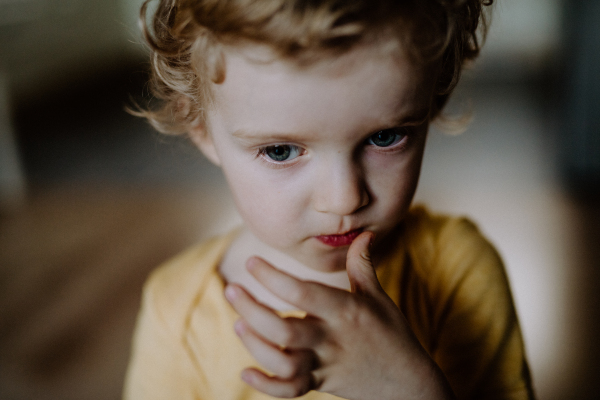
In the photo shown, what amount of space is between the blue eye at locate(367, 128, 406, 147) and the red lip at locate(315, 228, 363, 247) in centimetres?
8

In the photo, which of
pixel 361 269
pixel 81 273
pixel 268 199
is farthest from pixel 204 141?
pixel 81 273

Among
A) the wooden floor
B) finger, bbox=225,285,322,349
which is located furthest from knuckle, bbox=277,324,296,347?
the wooden floor

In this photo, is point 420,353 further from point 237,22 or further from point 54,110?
point 54,110

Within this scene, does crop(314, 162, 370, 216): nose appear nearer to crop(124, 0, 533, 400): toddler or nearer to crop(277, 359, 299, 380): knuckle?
crop(124, 0, 533, 400): toddler

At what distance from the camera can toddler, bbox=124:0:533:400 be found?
352 mm

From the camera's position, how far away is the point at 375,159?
1.32ft

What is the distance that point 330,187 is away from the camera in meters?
0.39

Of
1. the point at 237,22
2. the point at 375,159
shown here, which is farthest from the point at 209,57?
the point at 375,159

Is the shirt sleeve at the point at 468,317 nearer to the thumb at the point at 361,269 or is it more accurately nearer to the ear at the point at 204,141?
the thumb at the point at 361,269

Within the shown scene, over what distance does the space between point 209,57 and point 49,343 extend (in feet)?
3.15

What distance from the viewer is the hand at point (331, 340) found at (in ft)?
1.15

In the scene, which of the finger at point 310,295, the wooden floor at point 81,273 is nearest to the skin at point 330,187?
→ the finger at point 310,295

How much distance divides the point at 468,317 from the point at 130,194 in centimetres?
163

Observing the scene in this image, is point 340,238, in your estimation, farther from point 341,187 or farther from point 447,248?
point 447,248
